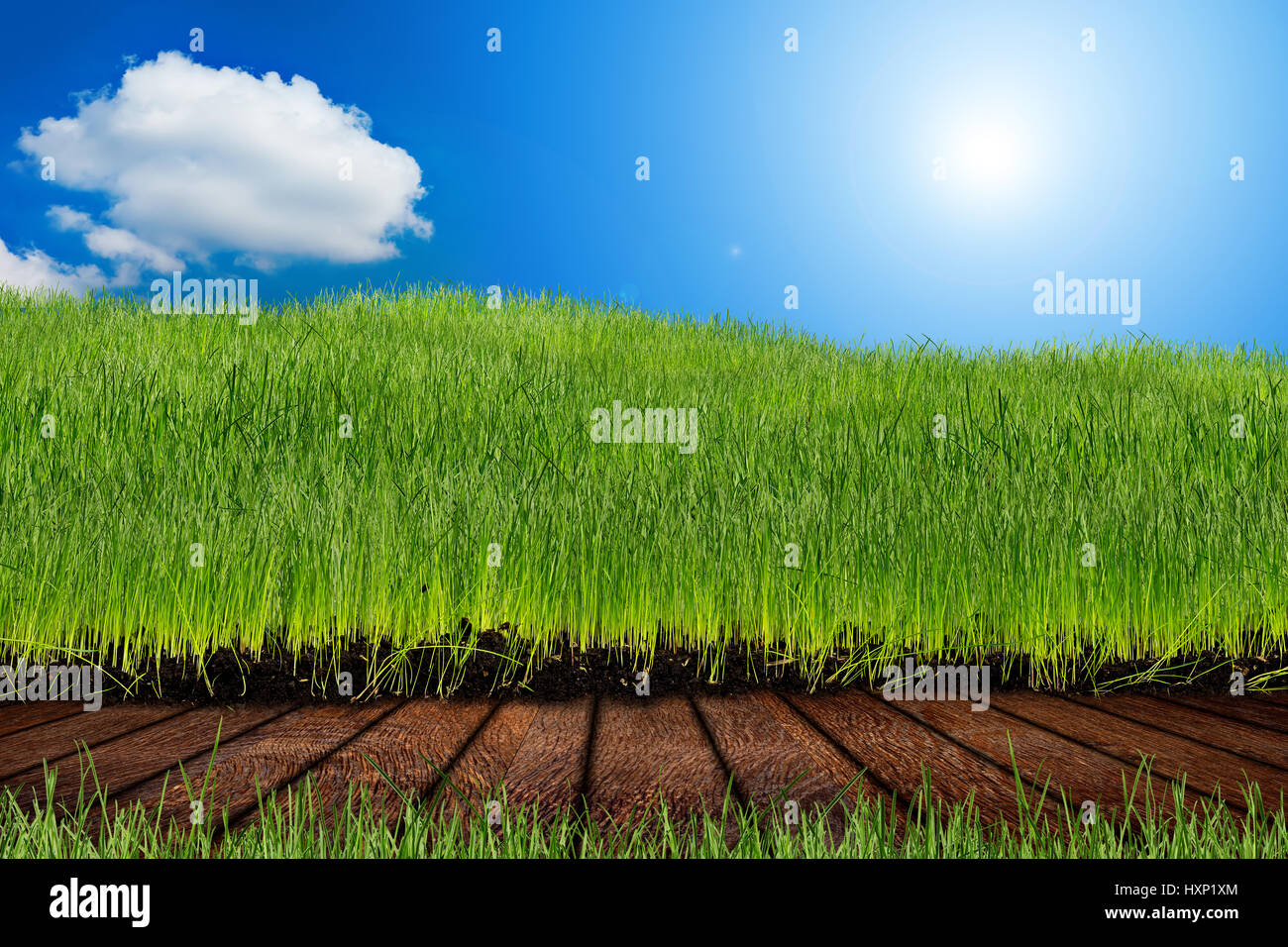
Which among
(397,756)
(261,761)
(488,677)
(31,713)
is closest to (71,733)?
(31,713)

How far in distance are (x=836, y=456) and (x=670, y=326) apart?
16.3 feet

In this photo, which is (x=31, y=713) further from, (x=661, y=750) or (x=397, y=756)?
(x=661, y=750)

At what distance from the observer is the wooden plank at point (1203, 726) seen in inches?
94.0

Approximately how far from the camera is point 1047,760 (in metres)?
2.24

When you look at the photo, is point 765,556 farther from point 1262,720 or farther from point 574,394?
point 574,394

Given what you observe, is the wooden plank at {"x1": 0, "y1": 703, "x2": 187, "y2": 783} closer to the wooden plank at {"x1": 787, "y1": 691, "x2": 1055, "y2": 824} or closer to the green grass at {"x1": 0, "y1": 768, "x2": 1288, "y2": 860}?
the green grass at {"x1": 0, "y1": 768, "x2": 1288, "y2": 860}

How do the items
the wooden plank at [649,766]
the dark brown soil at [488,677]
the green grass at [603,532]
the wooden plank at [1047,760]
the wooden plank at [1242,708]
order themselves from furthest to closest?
1. the green grass at [603,532]
2. the dark brown soil at [488,677]
3. the wooden plank at [1242,708]
4. the wooden plank at [1047,760]
5. the wooden plank at [649,766]

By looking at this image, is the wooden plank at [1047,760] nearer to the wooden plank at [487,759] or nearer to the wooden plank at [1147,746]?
the wooden plank at [1147,746]

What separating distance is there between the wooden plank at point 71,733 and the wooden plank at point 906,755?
203cm

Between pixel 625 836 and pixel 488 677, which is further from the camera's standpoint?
pixel 488 677

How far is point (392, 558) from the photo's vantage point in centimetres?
301

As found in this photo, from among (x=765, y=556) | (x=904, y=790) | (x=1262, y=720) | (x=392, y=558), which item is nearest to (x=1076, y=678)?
(x=1262, y=720)

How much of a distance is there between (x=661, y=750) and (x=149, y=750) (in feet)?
4.58

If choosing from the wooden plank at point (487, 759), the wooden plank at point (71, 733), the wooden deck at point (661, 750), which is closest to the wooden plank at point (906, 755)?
the wooden deck at point (661, 750)
